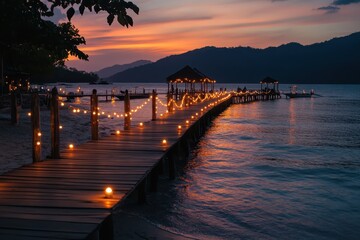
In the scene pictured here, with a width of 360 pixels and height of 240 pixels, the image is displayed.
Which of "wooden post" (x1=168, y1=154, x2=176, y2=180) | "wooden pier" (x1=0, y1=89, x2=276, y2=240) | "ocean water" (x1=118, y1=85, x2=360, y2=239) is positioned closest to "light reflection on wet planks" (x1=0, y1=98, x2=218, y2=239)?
"wooden pier" (x1=0, y1=89, x2=276, y2=240)

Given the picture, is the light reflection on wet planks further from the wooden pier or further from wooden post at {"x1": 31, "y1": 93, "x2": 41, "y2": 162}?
wooden post at {"x1": 31, "y1": 93, "x2": 41, "y2": 162}

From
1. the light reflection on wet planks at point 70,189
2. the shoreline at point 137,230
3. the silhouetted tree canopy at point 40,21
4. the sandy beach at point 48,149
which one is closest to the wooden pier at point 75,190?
the light reflection on wet planks at point 70,189

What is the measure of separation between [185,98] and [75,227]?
85.5 feet

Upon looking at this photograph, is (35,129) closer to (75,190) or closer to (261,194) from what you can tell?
(75,190)

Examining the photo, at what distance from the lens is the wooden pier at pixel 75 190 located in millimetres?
4352

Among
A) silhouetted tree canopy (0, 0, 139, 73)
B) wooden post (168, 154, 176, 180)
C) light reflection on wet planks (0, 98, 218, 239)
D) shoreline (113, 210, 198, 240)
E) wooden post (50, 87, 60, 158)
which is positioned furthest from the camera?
wooden post (168, 154, 176, 180)

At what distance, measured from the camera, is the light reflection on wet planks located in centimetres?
433

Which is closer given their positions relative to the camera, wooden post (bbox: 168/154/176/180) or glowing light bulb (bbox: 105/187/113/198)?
glowing light bulb (bbox: 105/187/113/198)

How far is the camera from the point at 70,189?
597cm

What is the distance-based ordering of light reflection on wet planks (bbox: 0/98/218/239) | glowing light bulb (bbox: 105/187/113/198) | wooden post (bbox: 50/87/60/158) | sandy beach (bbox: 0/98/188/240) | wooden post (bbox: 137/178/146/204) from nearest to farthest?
light reflection on wet planks (bbox: 0/98/218/239)
glowing light bulb (bbox: 105/187/113/198)
sandy beach (bbox: 0/98/188/240)
wooden post (bbox: 50/87/60/158)
wooden post (bbox: 137/178/146/204)

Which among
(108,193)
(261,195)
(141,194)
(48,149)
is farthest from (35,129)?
(48,149)

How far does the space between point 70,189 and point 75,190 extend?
10cm

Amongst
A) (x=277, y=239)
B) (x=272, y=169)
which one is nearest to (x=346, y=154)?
(x=272, y=169)

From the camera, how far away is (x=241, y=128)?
29266mm
